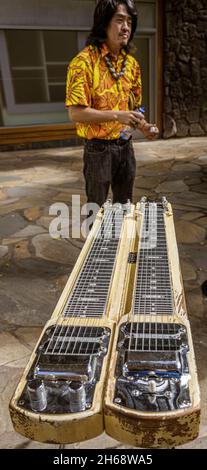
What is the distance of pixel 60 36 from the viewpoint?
28.6ft

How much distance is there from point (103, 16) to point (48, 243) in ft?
8.37

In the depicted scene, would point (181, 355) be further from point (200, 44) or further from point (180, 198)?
point (200, 44)

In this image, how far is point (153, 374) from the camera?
119cm

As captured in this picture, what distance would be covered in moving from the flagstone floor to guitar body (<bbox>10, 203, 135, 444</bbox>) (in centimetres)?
72

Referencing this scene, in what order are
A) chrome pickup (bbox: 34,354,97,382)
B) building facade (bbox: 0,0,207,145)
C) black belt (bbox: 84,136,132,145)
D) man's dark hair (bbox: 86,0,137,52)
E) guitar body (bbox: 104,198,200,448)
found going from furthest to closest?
1. building facade (bbox: 0,0,207,145)
2. black belt (bbox: 84,136,132,145)
3. man's dark hair (bbox: 86,0,137,52)
4. chrome pickup (bbox: 34,354,97,382)
5. guitar body (bbox: 104,198,200,448)

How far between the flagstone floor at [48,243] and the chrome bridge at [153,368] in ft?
2.48

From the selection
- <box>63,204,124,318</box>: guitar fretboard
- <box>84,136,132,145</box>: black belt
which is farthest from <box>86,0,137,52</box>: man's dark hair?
<box>63,204,124,318</box>: guitar fretboard

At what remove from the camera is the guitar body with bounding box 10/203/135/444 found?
3.62ft

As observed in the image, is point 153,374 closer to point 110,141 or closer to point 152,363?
point 152,363

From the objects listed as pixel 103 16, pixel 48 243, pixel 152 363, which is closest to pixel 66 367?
pixel 152 363

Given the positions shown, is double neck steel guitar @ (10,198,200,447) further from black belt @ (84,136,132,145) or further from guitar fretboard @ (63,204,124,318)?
black belt @ (84,136,132,145)

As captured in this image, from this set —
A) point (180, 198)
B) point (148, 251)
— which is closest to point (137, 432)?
point (148, 251)

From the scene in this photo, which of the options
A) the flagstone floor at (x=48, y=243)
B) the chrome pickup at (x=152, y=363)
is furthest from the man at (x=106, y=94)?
the chrome pickup at (x=152, y=363)

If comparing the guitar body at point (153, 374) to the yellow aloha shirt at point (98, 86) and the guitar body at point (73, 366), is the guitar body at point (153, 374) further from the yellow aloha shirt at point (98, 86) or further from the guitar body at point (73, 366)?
the yellow aloha shirt at point (98, 86)
